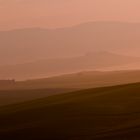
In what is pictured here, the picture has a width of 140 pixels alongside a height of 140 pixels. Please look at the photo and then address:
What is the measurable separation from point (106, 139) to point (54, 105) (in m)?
10.4

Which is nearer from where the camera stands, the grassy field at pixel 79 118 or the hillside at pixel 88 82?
the grassy field at pixel 79 118

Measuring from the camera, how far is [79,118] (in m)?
21.8

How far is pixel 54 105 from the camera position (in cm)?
2689

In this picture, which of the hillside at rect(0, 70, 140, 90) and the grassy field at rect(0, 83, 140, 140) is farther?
the hillside at rect(0, 70, 140, 90)

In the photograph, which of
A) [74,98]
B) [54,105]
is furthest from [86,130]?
[74,98]

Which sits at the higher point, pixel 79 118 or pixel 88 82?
pixel 79 118

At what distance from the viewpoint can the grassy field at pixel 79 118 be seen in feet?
60.8

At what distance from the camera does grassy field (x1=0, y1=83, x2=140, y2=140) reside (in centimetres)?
1853

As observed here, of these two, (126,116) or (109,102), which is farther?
(109,102)

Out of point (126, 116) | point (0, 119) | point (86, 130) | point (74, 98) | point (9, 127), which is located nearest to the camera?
point (86, 130)

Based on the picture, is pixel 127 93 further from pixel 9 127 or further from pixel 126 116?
pixel 9 127

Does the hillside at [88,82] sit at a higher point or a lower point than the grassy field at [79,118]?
lower

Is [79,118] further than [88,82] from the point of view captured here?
No

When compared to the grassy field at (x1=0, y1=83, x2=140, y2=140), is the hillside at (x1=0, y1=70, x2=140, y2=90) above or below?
below
